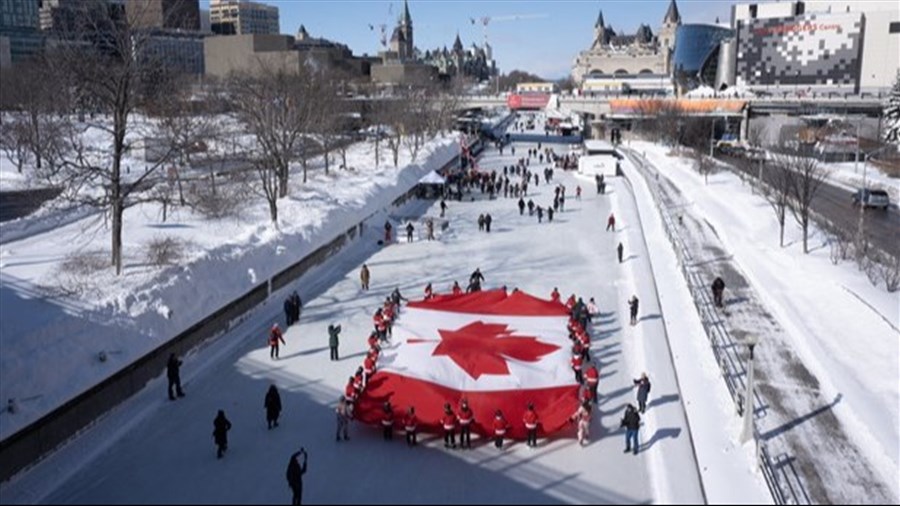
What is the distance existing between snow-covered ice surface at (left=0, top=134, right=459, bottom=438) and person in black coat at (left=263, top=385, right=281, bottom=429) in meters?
3.12

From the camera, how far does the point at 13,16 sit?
433 feet

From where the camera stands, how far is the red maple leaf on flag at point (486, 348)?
46.1 ft

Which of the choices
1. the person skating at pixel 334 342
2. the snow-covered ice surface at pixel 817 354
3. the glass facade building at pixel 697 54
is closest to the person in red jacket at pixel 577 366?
the snow-covered ice surface at pixel 817 354

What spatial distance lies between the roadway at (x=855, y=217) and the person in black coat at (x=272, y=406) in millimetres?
21794

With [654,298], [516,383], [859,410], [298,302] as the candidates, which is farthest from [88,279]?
[859,410]

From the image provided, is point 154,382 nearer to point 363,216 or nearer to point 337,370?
point 337,370

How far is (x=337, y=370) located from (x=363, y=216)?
15.3 meters

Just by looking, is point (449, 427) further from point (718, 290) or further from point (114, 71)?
point (114, 71)

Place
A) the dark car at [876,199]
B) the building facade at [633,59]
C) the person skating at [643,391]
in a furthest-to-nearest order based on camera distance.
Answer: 1. the building facade at [633,59]
2. the dark car at [876,199]
3. the person skating at [643,391]

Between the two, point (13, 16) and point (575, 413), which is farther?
point (13, 16)

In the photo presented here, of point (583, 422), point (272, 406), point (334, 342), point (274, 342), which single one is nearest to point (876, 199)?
point (583, 422)

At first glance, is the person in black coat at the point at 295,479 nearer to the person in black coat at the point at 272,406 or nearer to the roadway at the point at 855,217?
the person in black coat at the point at 272,406

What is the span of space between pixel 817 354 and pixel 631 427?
21.1 ft

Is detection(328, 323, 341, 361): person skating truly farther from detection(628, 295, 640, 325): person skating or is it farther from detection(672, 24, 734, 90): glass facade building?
detection(672, 24, 734, 90): glass facade building
